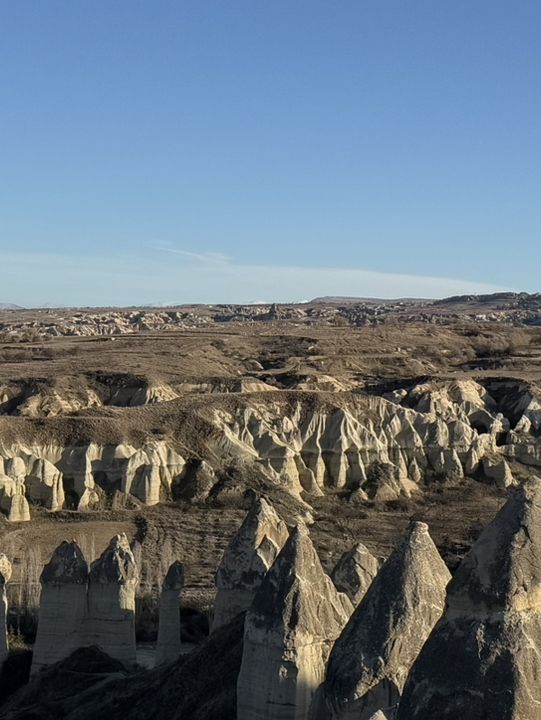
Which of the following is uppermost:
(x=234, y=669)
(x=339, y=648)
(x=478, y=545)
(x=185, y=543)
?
(x=478, y=545)

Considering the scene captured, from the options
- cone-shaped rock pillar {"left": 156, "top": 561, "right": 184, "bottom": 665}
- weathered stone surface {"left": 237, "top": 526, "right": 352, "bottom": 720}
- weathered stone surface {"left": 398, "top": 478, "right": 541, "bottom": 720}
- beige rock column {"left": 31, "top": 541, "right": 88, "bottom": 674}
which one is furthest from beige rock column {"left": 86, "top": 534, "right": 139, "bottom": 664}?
weathered stone surface {"left": 398, "top": 478, "right": 541, "bottom": 720}

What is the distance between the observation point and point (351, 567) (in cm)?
2058

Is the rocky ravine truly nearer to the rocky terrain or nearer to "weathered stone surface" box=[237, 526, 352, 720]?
the rocky terrain

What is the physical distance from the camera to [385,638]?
1362 centimetres

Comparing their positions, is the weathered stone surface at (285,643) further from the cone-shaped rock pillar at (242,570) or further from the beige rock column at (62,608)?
the beige rock column at (62,608)

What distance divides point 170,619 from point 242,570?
9.52 feet

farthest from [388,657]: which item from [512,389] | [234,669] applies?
[512,389]

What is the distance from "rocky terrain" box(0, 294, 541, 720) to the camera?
532 inches

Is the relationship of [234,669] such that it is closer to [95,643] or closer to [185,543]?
[95,643]

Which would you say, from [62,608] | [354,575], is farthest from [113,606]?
[354,575]

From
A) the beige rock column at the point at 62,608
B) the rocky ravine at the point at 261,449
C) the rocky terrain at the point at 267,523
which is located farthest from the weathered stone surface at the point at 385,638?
the rocky ravine at the point at 261,449

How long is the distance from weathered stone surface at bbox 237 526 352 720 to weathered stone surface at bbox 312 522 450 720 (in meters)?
1.01

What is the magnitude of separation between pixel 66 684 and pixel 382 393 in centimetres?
4680

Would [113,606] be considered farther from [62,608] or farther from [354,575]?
[354,575]
